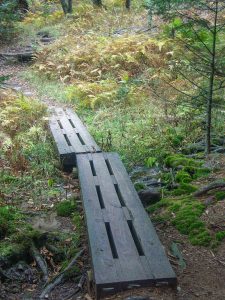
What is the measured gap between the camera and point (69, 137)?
8.63 m

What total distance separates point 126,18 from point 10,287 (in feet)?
58.5

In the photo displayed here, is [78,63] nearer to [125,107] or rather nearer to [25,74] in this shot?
[25,74]

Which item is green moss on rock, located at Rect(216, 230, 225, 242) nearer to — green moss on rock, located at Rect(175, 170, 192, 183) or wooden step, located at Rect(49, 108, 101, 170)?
green moss on rock, located at Rect(175, 170, 192, 183)

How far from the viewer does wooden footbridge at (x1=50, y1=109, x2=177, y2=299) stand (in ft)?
12.2

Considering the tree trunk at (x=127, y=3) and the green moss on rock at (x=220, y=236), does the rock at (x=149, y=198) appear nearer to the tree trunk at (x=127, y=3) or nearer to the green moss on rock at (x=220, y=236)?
the green moss on rock at (x=220, y=236)

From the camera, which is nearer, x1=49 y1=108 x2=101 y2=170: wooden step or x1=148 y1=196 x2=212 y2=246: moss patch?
x1=148 y1=196 x2=212 y2=246: moss patch

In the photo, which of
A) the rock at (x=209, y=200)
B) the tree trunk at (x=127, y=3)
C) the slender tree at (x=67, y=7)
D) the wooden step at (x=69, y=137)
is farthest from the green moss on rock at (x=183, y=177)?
the slender tree at (x=67, y=7)

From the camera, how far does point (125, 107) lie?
11219mm

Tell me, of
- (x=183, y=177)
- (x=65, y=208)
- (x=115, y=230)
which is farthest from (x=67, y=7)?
(x=115, y=230)

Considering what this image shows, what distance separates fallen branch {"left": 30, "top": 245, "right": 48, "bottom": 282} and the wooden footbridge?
668 millimetres

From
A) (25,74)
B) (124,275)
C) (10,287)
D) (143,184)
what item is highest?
(124,275)

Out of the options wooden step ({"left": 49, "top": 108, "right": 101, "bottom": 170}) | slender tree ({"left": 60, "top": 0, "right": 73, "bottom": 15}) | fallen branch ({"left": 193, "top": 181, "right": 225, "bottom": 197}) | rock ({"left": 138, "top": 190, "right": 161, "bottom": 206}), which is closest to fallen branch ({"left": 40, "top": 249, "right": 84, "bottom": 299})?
rock ({"left": 138, "top": 190, "right": 161, "bottom": 206})

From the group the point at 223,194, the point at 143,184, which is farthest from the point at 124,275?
the point at 143,184

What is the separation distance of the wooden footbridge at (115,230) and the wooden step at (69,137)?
0.06 feet
